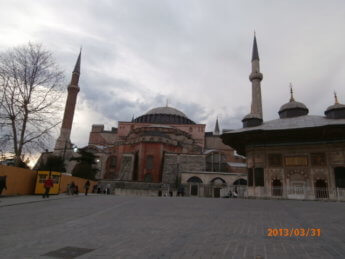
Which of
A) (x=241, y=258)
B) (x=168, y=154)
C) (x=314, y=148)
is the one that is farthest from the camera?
(x=168, y=154)

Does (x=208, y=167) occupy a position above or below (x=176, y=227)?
above

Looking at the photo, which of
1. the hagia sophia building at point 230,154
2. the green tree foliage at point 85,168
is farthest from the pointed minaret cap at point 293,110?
the green tree foliage at point 85,168

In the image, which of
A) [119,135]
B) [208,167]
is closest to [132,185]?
[208,167]

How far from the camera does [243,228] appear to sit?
577cm

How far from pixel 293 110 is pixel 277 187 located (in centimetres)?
1007

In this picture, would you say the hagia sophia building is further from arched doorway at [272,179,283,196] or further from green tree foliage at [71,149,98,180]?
green tree foliage at [71,149,98,180]

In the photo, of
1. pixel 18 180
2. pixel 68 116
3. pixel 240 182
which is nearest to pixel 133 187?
pixel 240 182

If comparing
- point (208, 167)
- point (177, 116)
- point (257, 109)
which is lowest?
point (208, 167)

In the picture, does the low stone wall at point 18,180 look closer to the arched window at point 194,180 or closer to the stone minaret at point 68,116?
the arched window at point 194,180

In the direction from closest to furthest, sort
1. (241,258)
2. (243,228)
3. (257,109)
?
(241,258), (243,228), (257,109)

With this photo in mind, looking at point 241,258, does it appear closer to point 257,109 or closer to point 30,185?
point 30,185

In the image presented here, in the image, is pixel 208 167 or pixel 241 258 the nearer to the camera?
pixel 241 258

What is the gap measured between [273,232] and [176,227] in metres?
2.16

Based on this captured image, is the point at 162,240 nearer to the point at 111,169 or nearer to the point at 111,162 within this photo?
the point at 111,169
